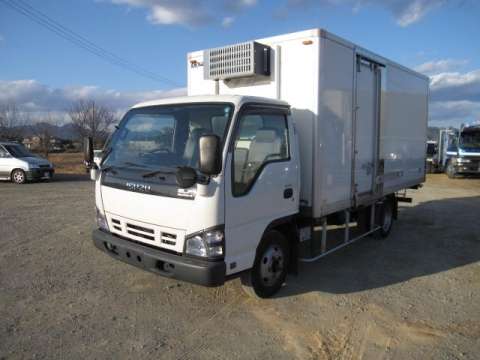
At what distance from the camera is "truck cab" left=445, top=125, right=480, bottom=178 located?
2053 centimetres

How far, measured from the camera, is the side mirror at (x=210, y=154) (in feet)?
11.3

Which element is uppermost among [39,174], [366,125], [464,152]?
[366,125]

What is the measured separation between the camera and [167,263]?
3.91m

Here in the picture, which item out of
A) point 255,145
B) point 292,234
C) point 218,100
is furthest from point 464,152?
point 218,100

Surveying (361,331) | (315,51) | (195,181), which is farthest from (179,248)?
(315,51)

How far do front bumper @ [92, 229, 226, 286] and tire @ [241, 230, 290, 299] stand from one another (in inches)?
23.3

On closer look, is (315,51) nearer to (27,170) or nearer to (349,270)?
(349,270)

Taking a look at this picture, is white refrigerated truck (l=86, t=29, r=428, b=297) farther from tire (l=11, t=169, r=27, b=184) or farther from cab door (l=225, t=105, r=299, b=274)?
tire (l=11, t=169, r=27, b=184)

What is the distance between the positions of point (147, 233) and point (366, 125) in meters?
3.96

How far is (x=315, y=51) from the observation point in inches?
188

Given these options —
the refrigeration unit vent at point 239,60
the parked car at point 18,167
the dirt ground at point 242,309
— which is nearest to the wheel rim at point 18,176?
the parked car at point 18,167

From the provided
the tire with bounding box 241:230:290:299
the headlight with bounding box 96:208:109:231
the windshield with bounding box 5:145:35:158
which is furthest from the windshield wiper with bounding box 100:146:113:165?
the windshield with bounding box 5:145:35:158

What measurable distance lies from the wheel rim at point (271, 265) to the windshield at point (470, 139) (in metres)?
19.9

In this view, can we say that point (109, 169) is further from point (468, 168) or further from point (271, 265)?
point (468, 168)
